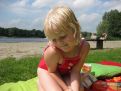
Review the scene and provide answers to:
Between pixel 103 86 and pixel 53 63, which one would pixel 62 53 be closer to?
pixel 53 63

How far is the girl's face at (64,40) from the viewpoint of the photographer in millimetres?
3557

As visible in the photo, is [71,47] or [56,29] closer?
[56,29]

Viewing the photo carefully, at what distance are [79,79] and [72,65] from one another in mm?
214

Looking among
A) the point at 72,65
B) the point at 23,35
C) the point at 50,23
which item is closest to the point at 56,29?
the point at 50,23

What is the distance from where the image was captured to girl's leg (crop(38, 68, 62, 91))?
12.3ft

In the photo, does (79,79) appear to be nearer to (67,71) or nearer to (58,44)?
(67,71)

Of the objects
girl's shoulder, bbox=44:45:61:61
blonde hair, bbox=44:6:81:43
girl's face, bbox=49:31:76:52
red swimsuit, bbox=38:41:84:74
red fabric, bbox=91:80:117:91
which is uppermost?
blonde hair, bbox=44:6:81:43

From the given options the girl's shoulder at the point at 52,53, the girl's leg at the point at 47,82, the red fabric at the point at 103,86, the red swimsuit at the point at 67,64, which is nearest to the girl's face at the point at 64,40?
the girl's shoulder at the point at 52,53

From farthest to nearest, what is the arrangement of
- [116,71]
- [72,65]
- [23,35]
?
[23,35] → [116,71] → [72,65]

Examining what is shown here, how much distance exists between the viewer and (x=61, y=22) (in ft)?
11.5

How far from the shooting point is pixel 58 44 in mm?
3637

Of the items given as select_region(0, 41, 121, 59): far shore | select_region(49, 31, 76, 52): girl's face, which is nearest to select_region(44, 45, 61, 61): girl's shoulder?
select_region(49, 31, 76, 52): girl's face

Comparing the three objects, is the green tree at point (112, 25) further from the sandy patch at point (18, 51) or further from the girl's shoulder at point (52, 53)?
the girl's shoulder at point (52, 53)

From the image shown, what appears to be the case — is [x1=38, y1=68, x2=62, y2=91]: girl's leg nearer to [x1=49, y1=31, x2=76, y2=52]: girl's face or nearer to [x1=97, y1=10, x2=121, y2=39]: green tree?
[x1=49, y1=31, x2=76, y2=52]: girl's face
